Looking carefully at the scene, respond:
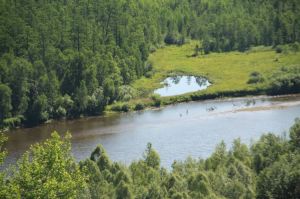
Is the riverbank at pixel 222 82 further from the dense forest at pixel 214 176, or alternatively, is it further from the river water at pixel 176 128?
the dense forest at pixel 214 176

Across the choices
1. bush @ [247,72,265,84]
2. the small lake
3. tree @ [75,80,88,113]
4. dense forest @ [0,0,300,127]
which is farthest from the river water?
the small lake

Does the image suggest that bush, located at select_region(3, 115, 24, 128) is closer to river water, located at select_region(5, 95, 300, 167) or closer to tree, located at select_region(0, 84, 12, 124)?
tree, located at select_region(0, 84, 12, 124)

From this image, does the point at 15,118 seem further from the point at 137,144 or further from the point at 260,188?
the point at 260,188

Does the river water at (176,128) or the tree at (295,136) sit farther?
the river water at (176,128)

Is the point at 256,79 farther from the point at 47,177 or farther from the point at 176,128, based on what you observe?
the point at 47,177

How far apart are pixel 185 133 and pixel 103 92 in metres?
38.1

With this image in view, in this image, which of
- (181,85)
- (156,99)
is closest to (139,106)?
(156,99)

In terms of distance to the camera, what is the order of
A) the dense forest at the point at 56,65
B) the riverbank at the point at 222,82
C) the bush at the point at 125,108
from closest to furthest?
the dense forest at the point at 56,65, the bush at the point at 125,108, the riverbank at the point at 222,82

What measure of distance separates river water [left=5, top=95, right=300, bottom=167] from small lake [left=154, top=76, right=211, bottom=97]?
12838mm

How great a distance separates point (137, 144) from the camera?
4887 inches

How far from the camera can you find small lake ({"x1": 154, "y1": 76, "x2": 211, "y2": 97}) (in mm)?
173188

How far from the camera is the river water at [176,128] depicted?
118875 mm

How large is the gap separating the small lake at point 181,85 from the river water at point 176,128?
12.8m

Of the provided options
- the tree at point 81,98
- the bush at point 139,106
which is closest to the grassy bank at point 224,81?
the bush at point 139,106
